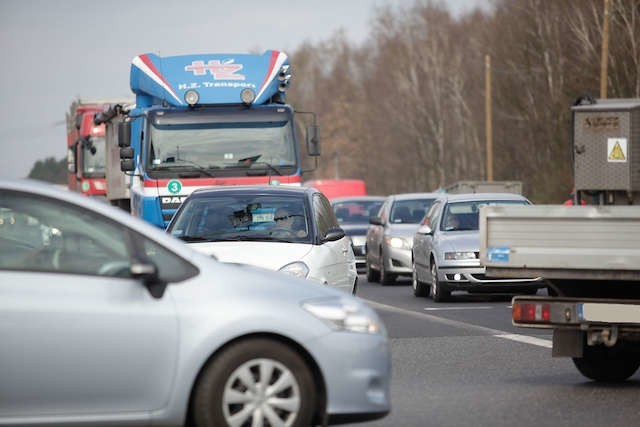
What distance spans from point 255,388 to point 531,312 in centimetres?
386

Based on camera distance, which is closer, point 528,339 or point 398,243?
point 528,339

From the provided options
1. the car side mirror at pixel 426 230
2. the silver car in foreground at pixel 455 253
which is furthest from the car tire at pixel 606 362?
the car side mirror at pixel 426 230

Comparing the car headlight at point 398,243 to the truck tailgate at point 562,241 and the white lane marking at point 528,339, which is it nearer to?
the white lane marking at point 528,339

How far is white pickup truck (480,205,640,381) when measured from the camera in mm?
10781

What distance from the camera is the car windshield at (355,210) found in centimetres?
3492

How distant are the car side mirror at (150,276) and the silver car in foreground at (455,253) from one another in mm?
13358

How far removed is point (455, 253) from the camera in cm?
2138

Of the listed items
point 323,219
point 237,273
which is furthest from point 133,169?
point 237,273

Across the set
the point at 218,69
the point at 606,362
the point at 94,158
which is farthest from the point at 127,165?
the point at 94,158

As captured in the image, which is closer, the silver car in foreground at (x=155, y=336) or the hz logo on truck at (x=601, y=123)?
the silver car in foreground at (x=155, y=336)

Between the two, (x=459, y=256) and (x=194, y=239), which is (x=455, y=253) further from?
(x=194, y=239)

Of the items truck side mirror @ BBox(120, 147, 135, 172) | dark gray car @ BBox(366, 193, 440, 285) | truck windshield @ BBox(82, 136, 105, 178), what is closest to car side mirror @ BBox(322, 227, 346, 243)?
truck side mirror @ BBox(120, 147, 135, 172)

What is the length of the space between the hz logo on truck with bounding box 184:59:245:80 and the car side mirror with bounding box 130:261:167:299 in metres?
14.0

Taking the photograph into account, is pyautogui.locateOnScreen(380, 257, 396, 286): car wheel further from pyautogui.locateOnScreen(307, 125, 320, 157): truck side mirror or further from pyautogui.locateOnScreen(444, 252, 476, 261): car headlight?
pyautogui.locateOnScreen(444, 252, 476, 261): car headlight
